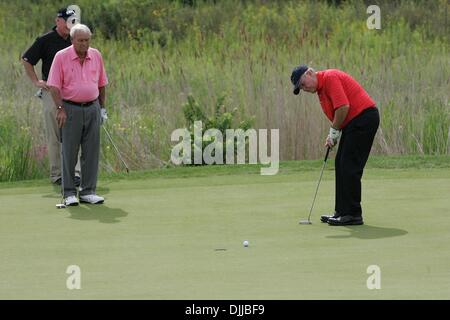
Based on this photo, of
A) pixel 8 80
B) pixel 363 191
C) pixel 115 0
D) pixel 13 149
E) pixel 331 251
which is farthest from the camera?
pixel 115 0

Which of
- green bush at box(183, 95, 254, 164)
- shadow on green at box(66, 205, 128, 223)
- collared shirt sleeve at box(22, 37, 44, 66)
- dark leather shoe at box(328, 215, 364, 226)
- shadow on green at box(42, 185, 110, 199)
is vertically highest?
collared shirt sleeve at box(22, 37, 44, 66)

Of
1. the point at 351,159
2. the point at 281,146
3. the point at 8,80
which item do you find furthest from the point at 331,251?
the point at 8,80

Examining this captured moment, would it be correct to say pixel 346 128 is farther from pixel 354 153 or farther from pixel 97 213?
pixel 97 213

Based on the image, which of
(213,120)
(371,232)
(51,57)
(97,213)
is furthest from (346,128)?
(213,120)

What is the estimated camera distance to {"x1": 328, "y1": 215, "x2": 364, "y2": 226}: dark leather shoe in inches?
411

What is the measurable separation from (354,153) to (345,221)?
0.61 meters

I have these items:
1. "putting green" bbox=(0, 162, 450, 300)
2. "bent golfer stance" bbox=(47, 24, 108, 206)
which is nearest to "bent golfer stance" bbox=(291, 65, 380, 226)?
"putting green" bbox=(0, 162, 450, 300)

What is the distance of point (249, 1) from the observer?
101ft

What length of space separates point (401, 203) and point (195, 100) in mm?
5154

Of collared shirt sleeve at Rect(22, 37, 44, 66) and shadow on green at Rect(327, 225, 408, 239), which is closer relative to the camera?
shadow on green at Rect(327, 225, 408, 239)

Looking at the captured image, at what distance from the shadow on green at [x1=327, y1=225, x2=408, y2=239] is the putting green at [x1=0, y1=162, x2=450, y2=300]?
0.01 meters

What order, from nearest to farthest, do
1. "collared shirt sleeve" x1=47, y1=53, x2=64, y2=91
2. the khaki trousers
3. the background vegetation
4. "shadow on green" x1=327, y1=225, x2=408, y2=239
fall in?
"shadow on green" x1=327, y1=225, x2=408, y2=239 < "collared shirt sleeve" x1=47, y1=53, x2=64, y2=91 < the khaki trousers < the background vegetation

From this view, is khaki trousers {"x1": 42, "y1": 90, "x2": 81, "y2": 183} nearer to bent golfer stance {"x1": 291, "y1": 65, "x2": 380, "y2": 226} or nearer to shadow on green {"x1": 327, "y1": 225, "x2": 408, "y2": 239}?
bent golfer stance {"x1": 291, "y1": 65, "x2": 380, "y2": 226}
